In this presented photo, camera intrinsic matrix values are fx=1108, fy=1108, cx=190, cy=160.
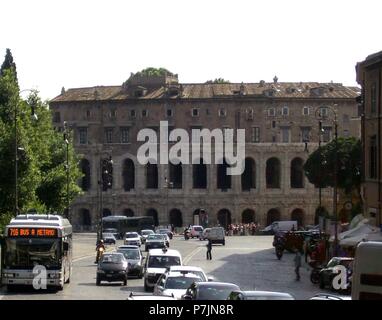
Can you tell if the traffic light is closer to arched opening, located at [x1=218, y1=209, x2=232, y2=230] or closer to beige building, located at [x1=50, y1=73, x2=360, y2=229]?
beige building, located at [x1=50, y1=73, x2=360, y2=229]

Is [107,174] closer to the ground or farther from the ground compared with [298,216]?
farther from the ground

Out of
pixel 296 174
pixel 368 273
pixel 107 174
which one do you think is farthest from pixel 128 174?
pixel 368 273

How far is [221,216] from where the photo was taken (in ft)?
413

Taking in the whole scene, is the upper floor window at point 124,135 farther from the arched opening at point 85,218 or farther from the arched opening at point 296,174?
the arched opening at point 296,174

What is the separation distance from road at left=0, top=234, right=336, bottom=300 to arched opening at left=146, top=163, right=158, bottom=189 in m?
40.5

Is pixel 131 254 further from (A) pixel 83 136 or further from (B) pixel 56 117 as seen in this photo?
(B) pixel 56 117

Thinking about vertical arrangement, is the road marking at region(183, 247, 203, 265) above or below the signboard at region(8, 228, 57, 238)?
below

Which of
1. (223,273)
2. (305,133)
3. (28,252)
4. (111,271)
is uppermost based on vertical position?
(305,133)

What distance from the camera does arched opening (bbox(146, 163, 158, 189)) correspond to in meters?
127

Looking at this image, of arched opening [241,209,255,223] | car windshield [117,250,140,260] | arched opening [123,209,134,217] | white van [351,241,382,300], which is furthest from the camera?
arched opening [123,209,134,217]

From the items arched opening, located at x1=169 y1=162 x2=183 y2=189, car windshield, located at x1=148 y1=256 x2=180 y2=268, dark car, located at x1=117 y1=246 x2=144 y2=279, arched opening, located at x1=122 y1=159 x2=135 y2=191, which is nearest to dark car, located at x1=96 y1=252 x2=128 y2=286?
car windshield, located at x1=148 y1=256 x2=180 y2=268

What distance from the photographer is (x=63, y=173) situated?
7038 cm

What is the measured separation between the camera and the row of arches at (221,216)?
410 feet

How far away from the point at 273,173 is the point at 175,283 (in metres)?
96.7
